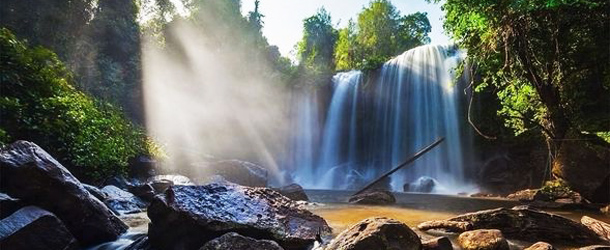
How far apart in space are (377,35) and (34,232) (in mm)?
44496

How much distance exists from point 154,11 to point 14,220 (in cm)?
3173

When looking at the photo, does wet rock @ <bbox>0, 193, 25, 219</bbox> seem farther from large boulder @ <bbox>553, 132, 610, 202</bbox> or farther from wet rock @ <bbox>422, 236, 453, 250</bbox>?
large boulder @ <bbox>553, 132, 610, 202</bbox>

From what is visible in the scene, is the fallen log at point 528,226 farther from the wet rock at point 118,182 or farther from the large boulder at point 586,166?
the wet rock at point 118,182

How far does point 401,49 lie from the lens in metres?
45.4

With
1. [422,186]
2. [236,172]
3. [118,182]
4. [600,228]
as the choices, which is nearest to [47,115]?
[118,182]

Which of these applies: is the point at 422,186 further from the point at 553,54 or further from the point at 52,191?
the point at 52,191

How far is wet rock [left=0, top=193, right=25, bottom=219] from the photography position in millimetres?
5559

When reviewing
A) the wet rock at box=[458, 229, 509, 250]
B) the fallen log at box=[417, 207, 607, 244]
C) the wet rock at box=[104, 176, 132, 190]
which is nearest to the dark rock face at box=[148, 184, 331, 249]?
the wet rock at box=[458, 229, 509, 250]

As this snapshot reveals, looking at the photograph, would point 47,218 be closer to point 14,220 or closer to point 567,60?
point 14,220

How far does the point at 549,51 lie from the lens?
11.2 metres

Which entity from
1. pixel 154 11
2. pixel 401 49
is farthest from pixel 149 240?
pixel 401 49

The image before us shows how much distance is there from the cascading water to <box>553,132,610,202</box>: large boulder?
8352 mm

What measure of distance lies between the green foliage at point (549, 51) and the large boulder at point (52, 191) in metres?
9.50

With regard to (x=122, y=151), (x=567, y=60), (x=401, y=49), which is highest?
(x=401, y=49)
